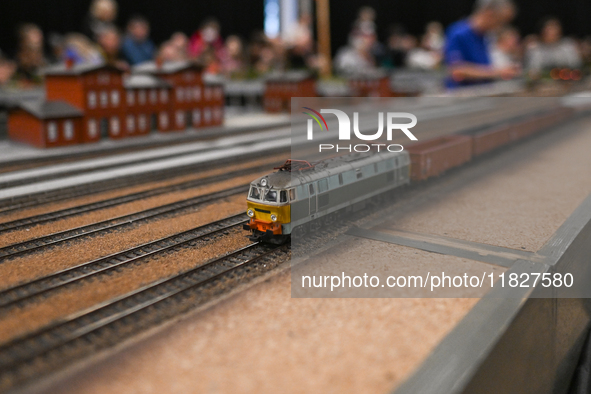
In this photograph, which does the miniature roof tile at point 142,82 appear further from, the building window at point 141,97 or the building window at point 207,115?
the building window at point 207,115

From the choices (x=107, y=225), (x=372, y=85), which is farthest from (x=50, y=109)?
(x=372, y=85)

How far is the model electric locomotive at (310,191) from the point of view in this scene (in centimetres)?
629

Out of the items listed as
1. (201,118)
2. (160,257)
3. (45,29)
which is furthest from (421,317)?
(45,29)

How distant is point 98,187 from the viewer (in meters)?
11.3

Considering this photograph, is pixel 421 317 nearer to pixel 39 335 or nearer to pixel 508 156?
pixel 39 335

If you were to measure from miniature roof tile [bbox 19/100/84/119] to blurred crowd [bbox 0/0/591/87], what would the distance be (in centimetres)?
169

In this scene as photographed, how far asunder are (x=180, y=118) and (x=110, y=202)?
9.81 m

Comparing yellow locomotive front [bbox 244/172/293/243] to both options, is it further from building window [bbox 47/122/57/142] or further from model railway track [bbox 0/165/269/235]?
building window [bbox 47/122/57/142]

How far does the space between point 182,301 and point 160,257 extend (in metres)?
1.47

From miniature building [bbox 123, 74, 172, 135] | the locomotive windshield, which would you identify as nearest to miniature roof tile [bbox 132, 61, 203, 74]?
miniature building [bbox 123, 74, 172, 135]

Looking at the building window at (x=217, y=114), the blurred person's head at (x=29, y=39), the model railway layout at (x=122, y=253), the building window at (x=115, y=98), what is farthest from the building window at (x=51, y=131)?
the blurred person's head at (x=29, y=39)

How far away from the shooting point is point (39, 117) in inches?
583

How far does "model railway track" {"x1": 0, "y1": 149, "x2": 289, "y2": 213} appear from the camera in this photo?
1011 centimetres

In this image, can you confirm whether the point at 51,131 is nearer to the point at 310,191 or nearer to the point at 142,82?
the point at 142,82
